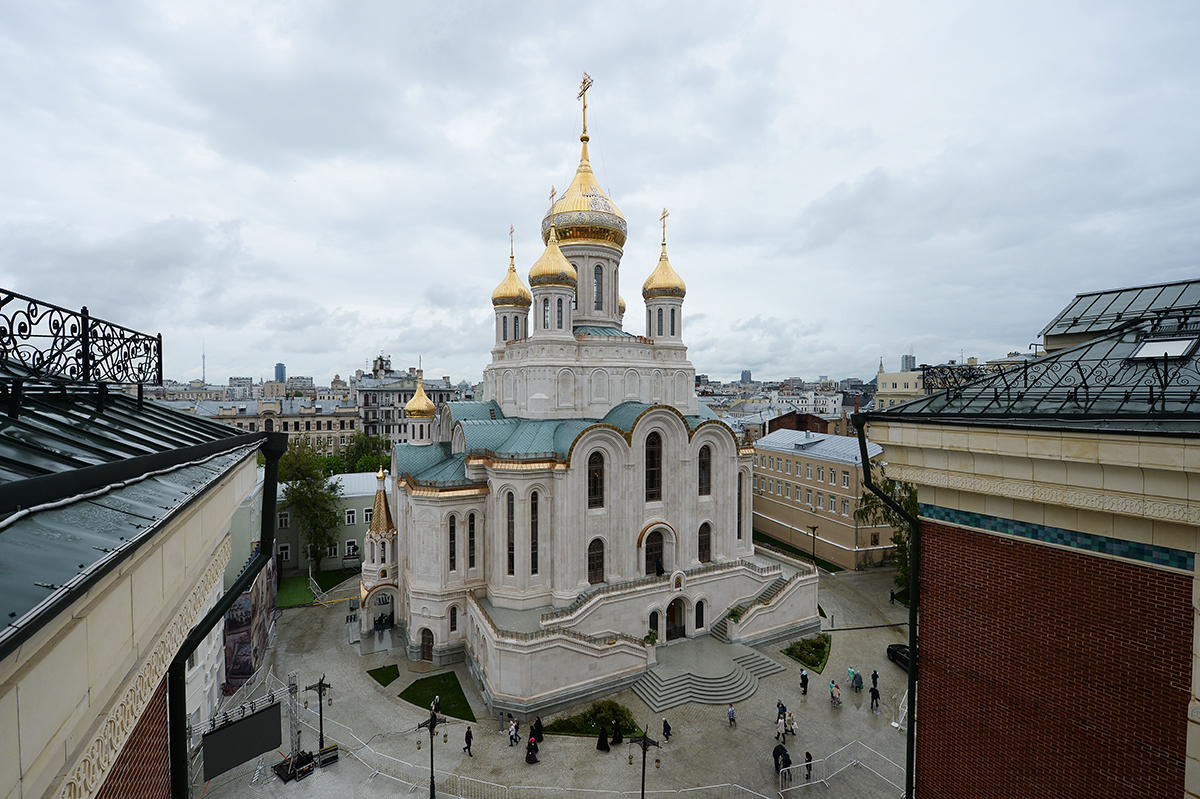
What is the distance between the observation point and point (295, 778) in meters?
15.7

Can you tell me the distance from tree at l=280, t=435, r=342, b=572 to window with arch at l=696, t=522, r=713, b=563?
68.4 ft

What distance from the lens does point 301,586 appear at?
30953mm

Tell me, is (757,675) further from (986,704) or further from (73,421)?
(73,421)

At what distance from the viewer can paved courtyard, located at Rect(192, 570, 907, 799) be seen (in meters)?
15.7

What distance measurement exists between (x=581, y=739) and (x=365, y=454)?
1552 inches

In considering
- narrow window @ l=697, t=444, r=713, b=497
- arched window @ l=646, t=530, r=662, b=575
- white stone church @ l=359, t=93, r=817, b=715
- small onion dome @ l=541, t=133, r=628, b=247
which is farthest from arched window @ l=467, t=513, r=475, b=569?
small onion dome @ l=541, t=133, r=628, b=247

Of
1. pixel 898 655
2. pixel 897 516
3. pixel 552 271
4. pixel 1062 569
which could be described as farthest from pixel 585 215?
pixel 1062 569

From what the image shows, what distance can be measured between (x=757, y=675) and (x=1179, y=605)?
18.4m

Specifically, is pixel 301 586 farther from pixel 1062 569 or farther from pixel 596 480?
pixel 1062 569

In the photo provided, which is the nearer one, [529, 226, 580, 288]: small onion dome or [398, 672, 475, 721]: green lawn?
[398, 672, 475, 721]: green lawn

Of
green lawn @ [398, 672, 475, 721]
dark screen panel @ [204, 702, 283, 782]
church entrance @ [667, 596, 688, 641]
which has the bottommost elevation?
green lawn @ [398, 672, 475, 721]

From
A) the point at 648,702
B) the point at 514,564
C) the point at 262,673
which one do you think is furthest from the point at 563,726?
the point at 262,673

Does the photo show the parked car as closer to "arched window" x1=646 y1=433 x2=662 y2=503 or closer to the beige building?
the beige building

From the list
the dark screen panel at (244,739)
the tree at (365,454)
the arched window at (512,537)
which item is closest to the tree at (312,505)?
the tree at (365,454)
